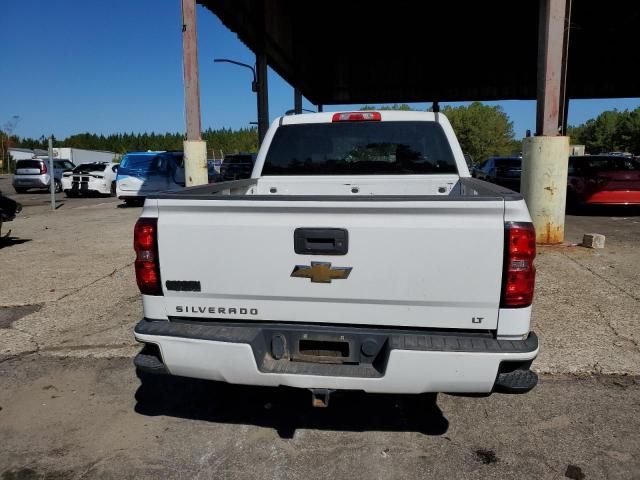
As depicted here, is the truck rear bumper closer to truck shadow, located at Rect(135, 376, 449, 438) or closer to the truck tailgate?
the truck tailgate

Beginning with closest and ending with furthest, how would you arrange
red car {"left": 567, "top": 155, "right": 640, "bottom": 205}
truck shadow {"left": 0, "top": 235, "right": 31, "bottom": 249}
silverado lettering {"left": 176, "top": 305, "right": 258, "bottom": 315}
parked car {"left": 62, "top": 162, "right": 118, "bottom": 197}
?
1. silverado lettering {"left": 176, "top": 305, "right": 258, "bottom": 315}
2. truck shadow {"left": 0, "top": 235, "right": 31, "bottom": 249}
3. red car {"left": 567, "top": 155, "right": 640, "bottom": 205}
4. parked car {"left": 62, "top": 162, "right": 118, "bottom": 197}

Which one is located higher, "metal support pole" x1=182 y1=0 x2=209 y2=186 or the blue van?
"metal support pole" x1=182 y1=0 x2=209 y2=186

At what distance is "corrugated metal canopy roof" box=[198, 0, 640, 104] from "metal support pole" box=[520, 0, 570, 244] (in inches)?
303

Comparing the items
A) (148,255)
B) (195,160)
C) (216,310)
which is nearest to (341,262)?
(216,310)

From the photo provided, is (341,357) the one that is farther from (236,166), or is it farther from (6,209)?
(236,166)

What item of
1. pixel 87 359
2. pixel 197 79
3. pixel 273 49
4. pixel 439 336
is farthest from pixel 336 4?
pixel 439 336

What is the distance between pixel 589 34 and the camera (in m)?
19.0

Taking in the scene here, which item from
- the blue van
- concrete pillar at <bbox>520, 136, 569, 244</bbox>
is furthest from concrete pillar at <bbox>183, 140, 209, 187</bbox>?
the blue van

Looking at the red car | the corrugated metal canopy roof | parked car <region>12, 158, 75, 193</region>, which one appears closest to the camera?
the red car

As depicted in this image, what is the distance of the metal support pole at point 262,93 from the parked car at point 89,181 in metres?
8.76

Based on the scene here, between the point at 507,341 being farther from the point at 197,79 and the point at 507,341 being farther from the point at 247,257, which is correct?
the point at 197,79

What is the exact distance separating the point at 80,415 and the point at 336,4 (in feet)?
51.5

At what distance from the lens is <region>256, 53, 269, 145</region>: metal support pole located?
49.6ft

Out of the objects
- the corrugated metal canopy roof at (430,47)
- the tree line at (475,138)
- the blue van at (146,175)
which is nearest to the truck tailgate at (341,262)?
the corrugated metal canopy roof at (430,47)
